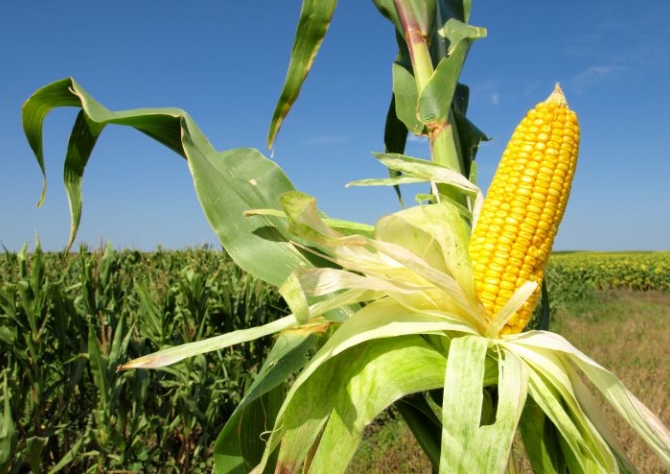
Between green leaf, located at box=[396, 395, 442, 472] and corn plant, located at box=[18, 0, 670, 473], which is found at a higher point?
corn plant, located at box=[18, 0, 670, 473]

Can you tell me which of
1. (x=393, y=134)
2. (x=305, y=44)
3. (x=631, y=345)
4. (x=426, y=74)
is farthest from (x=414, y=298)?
(x=631, y=345)

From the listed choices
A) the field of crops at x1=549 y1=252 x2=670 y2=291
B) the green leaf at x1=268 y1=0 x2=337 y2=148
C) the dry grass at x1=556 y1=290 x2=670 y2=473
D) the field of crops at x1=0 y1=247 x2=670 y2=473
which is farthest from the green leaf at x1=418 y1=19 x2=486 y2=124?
the field of crops at x1=549 y1=252 x2=670 y2=291

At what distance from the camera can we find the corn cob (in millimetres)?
940

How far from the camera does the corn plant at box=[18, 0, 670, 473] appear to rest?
78 centimetres

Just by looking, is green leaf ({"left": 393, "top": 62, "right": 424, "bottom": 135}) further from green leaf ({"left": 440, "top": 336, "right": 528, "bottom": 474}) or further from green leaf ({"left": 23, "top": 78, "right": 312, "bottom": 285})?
green leaf ({"left": 440, "top": 336, "right": 528, "bottom": 474})

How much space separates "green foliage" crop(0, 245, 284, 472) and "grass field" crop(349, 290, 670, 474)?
143cm

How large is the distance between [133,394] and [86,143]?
2576 millimetres

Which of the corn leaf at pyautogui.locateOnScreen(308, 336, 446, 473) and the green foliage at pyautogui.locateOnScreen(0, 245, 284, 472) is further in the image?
the green foliage at pyautogui.locateOnScreen(0, 245, 284, 472)

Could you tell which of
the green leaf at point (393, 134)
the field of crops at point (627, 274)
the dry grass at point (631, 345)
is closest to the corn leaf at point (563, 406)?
the green leaf at point (393, 134)

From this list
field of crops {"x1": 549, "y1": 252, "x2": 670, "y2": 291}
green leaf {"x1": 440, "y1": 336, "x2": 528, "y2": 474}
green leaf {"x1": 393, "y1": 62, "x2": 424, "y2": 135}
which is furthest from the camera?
field of crops {"x1": 549, "y1": 252, "x2": 670, "y2": 291}

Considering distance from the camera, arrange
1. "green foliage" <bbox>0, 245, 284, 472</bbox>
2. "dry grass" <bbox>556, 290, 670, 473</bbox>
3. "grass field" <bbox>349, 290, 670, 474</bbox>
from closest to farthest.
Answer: "green foliage" <bbox>0, 245, 284, 472</bbox> < "grass field" <bbox>349, 290, 670, 474</bbox> < "dry grass" <bbox>556, 290, 670, 473</bbox>

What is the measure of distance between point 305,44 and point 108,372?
2.42 m

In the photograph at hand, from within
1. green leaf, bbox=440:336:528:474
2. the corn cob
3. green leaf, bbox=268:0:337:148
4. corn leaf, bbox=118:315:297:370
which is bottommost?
green leaf, bbox=440:336:528:474

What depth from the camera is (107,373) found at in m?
2.86
